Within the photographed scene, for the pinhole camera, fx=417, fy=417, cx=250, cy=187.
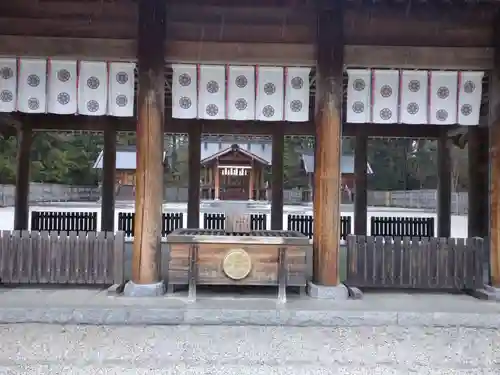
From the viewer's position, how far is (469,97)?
20.0 feet

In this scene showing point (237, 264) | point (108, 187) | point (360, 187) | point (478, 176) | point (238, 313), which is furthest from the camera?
point (360, 187)

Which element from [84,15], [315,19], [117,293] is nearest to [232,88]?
[315,19]

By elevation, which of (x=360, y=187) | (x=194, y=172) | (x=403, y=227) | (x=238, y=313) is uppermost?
(x=194, y=172)

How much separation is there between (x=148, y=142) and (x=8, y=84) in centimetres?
216

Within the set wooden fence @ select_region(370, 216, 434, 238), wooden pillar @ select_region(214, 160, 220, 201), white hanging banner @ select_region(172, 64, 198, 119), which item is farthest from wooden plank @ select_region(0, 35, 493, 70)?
wooden pillar @ select_region(214, 160, 220, 201)

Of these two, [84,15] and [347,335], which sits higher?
[84,15]

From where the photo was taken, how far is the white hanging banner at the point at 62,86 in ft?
19.4

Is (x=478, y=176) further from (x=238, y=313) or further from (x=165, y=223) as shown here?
(x=165, y=223)

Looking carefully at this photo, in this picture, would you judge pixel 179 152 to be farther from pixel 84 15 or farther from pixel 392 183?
pixel 84 15

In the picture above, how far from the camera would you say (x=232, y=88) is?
604 cm

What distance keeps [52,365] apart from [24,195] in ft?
27.6

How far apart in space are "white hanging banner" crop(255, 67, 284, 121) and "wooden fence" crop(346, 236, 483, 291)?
2.24 meters

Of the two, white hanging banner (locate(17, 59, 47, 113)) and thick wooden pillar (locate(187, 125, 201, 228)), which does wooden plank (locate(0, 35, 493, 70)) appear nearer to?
white hanging banner (locate(17, 59, 47, 113))

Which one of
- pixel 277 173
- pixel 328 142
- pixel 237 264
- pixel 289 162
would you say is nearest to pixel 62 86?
pixel 237 264
